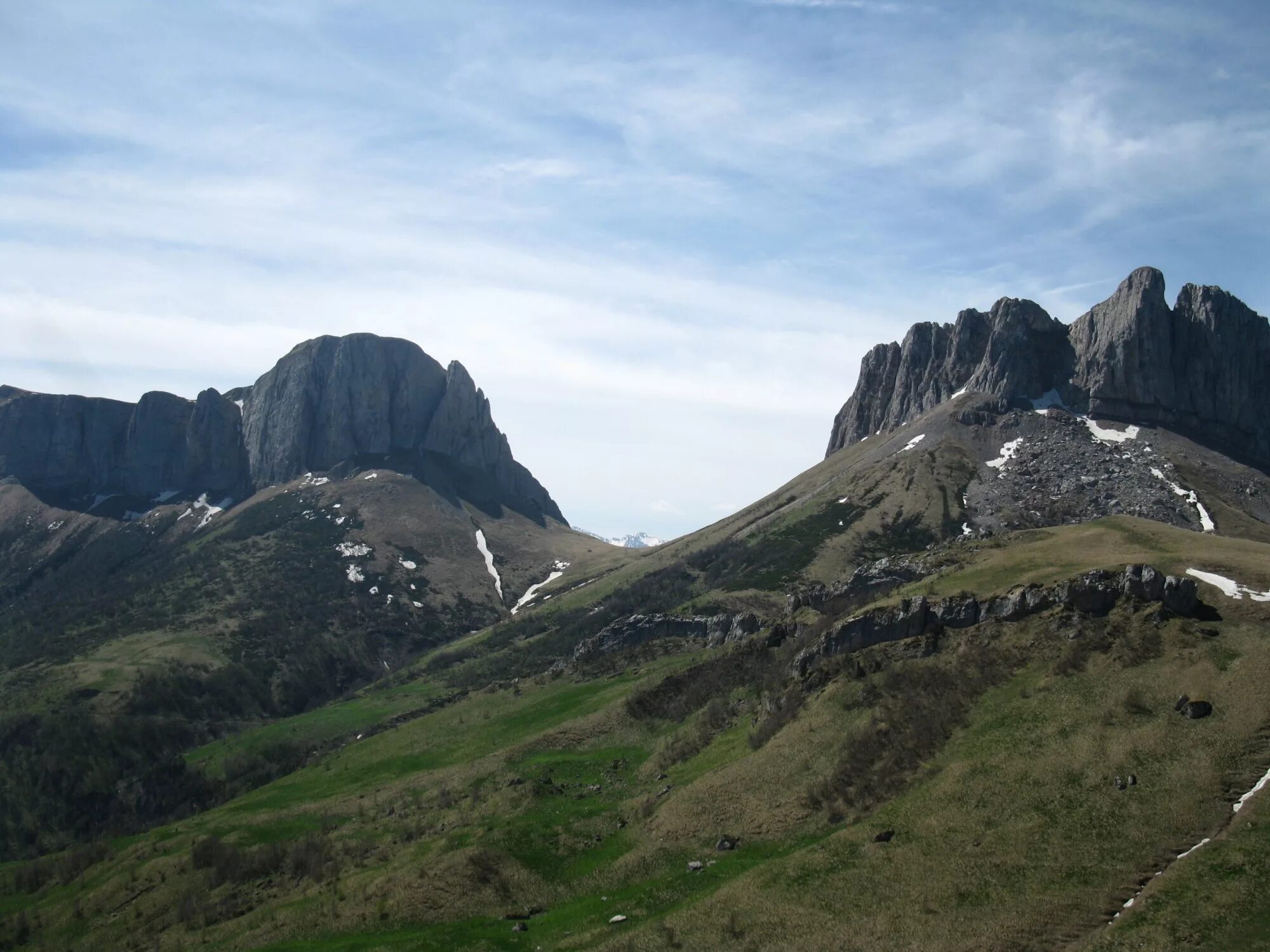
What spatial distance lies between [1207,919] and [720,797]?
34381 millimetres

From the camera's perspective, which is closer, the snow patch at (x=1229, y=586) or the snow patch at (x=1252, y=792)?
the snow patch at (x=1252, y=792)

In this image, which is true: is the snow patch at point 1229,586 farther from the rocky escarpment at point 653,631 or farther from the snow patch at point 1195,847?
the rocky escarpment at point 653,631

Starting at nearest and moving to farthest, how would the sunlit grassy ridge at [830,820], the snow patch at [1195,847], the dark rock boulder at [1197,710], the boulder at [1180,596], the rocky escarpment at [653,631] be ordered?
1. the snow patch at [1195,847]
2. the sunlit grassy ridge at [830,820]
3. the dark rock boulder at [1197,710]
4. the boulder at [1180,596]
5. the rocky escarpment at [653,631]

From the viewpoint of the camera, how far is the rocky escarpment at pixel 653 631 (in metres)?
143

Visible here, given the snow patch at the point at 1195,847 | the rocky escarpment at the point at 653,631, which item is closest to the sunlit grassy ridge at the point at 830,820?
the snow patch at the point at 1195,847

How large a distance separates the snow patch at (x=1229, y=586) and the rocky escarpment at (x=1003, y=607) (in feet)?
11.2

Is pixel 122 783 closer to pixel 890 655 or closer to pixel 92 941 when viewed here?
pixel 92 941

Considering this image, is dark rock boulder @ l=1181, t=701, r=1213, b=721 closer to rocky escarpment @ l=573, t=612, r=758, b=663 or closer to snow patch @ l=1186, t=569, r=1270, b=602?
snow patch @ l=1186, t=569, r=1270, b=602

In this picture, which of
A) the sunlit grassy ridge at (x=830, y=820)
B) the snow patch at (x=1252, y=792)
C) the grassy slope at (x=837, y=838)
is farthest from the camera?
the snow patch at (x=1252, y=792)

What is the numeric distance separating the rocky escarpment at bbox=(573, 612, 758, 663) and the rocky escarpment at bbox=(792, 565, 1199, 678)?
5104cm

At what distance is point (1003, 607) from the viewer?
263ft

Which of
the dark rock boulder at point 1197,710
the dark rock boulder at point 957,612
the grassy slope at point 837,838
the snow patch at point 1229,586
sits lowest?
the grassy slope at point 837,838

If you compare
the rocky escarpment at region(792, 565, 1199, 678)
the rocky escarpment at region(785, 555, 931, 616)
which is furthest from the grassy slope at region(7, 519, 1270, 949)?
the rocky escarpment at region(785, 555, 931, 616)

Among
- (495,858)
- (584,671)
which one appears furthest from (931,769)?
(584,671)
